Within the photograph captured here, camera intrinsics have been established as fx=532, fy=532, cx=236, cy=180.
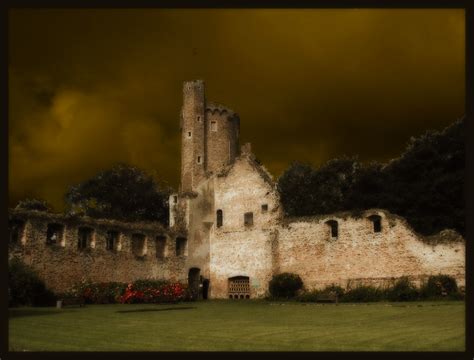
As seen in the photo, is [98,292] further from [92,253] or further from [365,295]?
[365,295]

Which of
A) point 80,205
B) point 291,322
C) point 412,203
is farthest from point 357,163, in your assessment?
point 291,322

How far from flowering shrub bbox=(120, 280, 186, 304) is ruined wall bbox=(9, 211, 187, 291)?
1670 millimetres

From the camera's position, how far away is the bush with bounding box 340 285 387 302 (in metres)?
23.3

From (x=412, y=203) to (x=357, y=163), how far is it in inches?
422

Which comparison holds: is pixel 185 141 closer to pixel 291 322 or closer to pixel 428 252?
pixel 428 252

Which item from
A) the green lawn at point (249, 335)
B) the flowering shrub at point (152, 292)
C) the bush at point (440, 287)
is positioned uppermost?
the green lawn at point (249, 335)

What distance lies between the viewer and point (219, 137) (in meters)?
47.8

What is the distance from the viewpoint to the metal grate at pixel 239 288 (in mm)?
29984

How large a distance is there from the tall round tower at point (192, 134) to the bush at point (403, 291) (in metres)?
25.4

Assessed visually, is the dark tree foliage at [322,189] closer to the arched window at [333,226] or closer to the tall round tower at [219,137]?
the tall round tower at [219,137]

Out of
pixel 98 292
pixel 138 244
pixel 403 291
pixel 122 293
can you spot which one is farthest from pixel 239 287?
pixel 403 291

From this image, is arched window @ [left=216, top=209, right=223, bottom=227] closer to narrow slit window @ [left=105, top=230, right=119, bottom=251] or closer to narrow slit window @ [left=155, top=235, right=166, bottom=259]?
narrow slit window @ [left=155, top=235, right=166, bottom=259]

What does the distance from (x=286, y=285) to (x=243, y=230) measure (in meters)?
5.03

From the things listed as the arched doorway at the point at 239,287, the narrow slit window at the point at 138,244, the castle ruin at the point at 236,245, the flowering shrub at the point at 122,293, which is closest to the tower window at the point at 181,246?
the castle ruin at the point at 236,245
